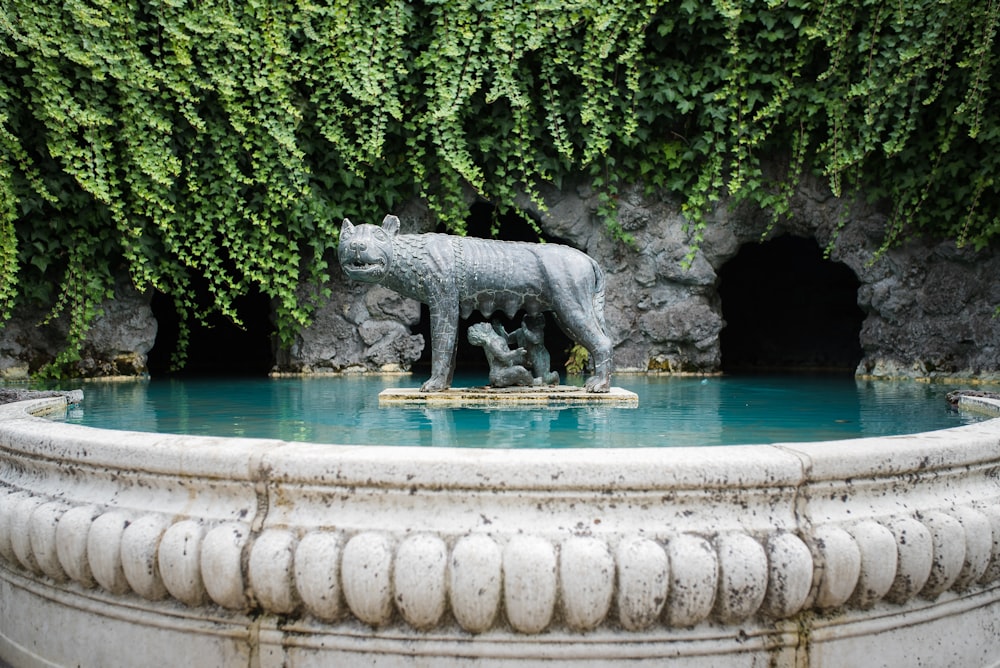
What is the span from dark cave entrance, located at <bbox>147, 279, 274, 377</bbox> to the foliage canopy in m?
4.05

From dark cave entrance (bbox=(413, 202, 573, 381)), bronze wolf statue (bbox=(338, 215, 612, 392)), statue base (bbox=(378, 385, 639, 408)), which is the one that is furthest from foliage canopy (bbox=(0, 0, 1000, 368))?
statue base (bbox=(378, 385, 639, 408))

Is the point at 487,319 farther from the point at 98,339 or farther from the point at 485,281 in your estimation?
the point at 485,281

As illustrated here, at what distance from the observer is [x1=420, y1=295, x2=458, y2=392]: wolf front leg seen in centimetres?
455

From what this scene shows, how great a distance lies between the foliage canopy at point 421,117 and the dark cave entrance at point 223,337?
160 inches

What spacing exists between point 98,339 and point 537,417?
5.45 metres

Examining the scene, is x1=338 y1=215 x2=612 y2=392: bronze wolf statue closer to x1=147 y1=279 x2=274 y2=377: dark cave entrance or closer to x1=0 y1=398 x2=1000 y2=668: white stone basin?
x1=0 y1=398 x2=1000 y2=668: white stone basin

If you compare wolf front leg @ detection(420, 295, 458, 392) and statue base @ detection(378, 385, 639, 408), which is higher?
wolf front leg @ detection(420, 295, 458, 392)

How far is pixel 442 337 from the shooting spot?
15.1 ft

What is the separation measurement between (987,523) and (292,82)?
6.88 meters

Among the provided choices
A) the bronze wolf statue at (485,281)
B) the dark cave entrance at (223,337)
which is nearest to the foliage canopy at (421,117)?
the bronze wolf statue at (485,281)

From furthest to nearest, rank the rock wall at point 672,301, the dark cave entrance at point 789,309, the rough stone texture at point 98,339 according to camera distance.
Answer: the dark cave entrance at point 789,309 → the rock wall at point 672,301 → the rough stone texture at point 98,339

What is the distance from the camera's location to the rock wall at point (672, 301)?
7.51 meters

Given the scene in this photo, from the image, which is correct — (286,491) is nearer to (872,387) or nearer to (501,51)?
(872,387)

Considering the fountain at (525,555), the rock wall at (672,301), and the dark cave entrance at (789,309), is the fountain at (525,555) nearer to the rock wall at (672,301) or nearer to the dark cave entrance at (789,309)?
the rock wall at (672,301)
